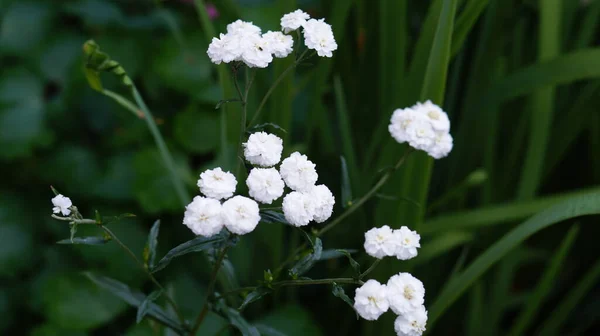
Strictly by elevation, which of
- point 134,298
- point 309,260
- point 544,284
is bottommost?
point 134,298

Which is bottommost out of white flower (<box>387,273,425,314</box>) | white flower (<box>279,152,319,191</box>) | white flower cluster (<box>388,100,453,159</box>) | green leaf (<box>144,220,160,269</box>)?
green leaf (<box>144,220,160,269</box>)

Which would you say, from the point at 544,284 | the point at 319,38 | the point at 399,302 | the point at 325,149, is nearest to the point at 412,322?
the point at 399,302

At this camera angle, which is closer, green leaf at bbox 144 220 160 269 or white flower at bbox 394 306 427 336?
white flower at bbox 394 306 427 336

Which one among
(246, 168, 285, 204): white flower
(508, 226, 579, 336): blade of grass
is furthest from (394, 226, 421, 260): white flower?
(508, 226, 579, 336): blade of grass

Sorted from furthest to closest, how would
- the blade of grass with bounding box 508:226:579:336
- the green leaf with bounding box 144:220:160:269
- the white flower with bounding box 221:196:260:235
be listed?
1. the blade of grass with bounding box 508:226:579:336
2. the green leaf with bounding box 144:220:160:269
3. the white flower with bounding box 221:196:260:235

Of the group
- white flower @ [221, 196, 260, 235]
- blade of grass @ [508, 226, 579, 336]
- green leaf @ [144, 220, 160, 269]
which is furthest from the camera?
blade of grass @ [508, 226, 579, 336]

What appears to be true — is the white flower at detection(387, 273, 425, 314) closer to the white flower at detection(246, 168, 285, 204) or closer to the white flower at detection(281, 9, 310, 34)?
the white flower at detection(246, 168, 285, 204)

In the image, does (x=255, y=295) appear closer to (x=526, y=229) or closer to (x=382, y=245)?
(x=382, y=245)
